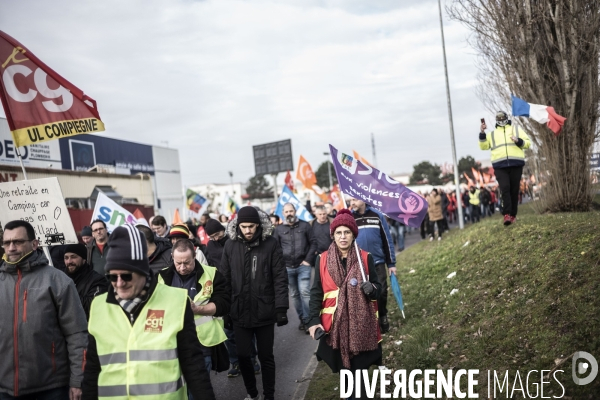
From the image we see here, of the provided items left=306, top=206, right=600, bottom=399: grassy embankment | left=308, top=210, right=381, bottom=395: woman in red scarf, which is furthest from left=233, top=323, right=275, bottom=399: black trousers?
left=308, top=210, right=381, bottom=395: woman in red scarf

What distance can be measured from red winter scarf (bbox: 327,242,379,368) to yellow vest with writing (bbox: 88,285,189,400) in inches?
77.7

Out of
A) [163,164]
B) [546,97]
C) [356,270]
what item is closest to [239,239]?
[356,270]

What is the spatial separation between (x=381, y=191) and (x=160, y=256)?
3.95 meters

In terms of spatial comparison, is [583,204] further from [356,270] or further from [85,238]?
[85,238]

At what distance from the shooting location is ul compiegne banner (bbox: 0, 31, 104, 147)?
6414 millimetres

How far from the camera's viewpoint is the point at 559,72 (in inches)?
418

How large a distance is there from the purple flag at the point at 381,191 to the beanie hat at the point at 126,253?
5693 mm

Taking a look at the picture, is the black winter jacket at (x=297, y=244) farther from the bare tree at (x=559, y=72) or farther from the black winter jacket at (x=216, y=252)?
the bare tree at (x=559, y=72)

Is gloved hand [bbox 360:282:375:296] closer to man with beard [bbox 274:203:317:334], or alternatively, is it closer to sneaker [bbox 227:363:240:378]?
sneaker [bbox 227:363:240:378]

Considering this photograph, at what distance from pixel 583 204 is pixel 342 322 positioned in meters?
7.82

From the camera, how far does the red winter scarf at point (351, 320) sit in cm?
483

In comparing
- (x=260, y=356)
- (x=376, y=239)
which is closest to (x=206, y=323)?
(x=260, y=356)

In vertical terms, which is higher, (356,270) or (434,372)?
(356,270)

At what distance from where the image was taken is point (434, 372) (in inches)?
235
